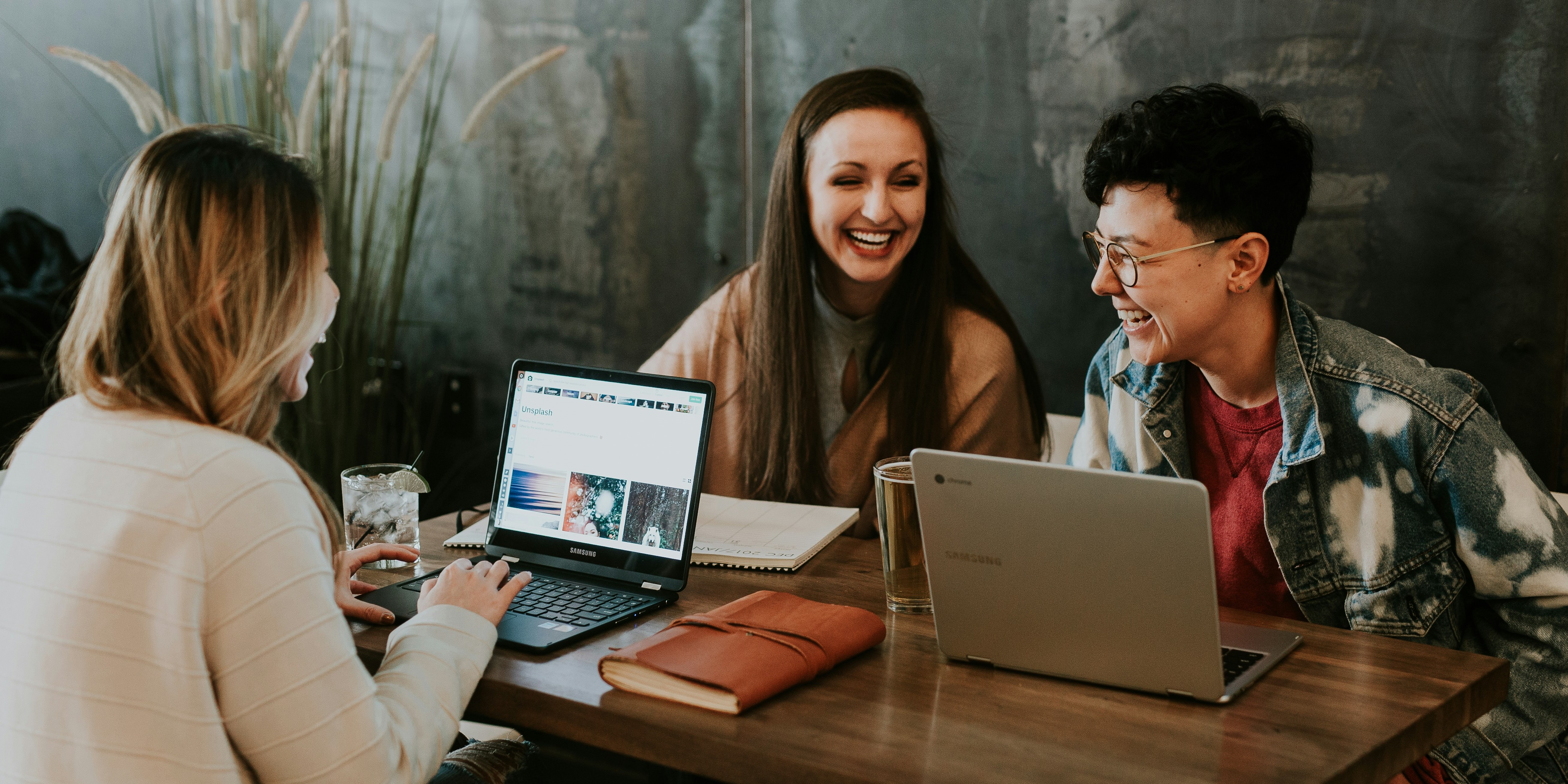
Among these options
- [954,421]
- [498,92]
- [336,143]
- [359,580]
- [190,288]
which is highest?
[498,92]

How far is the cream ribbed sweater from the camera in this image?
0.98 metres

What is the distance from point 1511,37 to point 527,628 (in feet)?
6.24

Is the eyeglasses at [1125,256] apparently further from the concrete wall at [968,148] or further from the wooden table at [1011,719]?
the concrete wall at [968,148]

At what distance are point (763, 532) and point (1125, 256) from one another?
23.9 inches

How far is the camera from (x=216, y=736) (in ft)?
3.25

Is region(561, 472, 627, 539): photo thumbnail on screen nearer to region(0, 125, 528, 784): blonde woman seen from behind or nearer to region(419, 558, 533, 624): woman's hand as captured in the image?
region(419, 558, 533, 624): woman's hand

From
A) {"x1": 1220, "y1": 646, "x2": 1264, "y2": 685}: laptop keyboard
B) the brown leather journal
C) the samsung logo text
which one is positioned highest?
the samsung logo text

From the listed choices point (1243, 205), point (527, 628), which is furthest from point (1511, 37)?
point (527, 628)

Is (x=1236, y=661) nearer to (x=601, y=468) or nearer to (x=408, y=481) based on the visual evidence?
(x=601, y=468)

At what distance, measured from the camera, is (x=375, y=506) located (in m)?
1.60

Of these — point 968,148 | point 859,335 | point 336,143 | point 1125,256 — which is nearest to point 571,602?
point 1125,256

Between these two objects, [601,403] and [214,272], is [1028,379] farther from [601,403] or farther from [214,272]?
[214,272]

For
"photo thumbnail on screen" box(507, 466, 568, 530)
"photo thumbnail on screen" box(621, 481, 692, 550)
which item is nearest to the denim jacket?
"photo thumbnail on screen" box(621, 481, 692, 550)

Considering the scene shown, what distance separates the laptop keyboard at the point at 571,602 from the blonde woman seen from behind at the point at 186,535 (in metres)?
0.26
